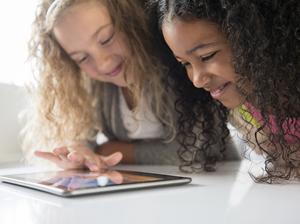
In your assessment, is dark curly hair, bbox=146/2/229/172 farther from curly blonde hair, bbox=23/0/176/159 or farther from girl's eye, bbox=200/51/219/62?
girl's eye, bbox=200/51/219/62

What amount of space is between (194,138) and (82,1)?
40cm

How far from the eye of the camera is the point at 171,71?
41.0 inches

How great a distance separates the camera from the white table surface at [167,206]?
0.48 metres

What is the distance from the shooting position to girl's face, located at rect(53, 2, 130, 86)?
1.01 m

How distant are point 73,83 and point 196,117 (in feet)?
1.16

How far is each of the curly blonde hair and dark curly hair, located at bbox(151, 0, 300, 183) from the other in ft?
1.05

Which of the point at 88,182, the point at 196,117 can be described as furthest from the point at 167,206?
the point at 196,117

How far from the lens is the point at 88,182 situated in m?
0.67

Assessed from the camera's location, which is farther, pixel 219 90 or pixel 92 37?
pixel 92 37

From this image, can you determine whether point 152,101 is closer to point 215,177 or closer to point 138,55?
point 138,55

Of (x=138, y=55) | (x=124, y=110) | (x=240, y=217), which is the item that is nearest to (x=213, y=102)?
(x=138, y=55)

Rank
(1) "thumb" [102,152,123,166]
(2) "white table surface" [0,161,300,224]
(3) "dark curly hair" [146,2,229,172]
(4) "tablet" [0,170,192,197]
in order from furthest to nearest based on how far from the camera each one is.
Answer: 1. (3) "dark curly hair" [146,2,229,172]
2. (1) "thumb" [102,152,123,166]
3. (4) "tablet" [0,170,192,197]
4. (2) "white table surface" [0,161,300,224]

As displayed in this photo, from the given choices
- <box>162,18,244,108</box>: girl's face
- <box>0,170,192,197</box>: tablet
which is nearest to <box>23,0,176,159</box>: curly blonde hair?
<box>162,18,244,108</box>: girl's face

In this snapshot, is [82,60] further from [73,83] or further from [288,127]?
[288,127]
